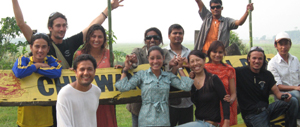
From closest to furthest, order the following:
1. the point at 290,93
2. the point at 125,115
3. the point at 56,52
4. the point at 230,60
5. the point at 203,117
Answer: the point at 203,117 < the point at 56,52 < the point at 290,93 < the point at 230,60 < the point at 125,115

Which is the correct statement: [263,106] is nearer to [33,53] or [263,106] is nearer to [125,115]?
[33,53]

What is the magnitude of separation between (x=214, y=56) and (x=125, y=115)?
375 centimetres

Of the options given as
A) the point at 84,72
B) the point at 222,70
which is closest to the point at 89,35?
the point at 84,72

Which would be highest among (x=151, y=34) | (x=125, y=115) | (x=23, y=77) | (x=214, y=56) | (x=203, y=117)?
(x=151, y=34)

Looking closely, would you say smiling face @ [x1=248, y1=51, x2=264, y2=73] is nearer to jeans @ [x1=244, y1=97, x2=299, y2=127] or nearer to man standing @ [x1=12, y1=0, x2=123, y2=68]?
jeans @ [x1=244, y1=97, x2=299, y2=127]

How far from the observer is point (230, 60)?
181 inches

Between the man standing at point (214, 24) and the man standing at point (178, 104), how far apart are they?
42.8 inches

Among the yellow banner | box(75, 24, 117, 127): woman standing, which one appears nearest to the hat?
the yellow banner

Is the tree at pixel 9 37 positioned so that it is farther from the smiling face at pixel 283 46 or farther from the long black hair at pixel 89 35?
the smiling face at pixel 283 46

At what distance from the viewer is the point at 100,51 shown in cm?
363

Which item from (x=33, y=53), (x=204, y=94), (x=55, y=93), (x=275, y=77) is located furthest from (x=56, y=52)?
(x=275, y=77)

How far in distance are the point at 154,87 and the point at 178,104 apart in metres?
0.85

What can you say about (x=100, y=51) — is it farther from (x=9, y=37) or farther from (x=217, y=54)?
(x=9, y=37)

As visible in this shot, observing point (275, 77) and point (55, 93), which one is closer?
point (55, 93)
